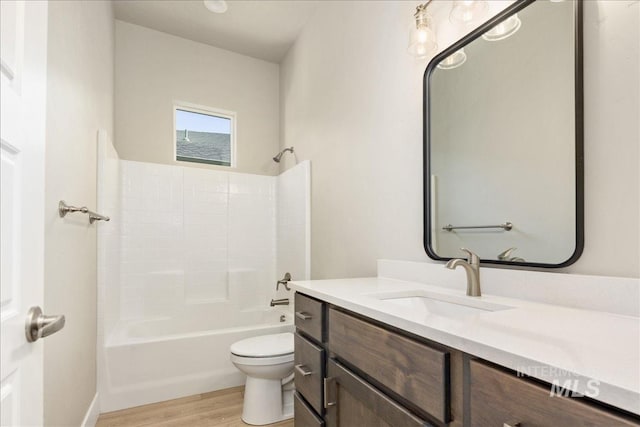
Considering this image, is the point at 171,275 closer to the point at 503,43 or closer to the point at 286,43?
the point at 286,43

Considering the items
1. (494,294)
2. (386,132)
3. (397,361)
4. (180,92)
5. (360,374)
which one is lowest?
(360,374)

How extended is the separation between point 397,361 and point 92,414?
2.05 metres

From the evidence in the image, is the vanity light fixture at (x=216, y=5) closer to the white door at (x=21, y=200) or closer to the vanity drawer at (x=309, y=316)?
the white door at (x=21, y=200)

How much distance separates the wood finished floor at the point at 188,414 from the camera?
196 cm

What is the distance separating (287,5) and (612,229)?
2.71 meters

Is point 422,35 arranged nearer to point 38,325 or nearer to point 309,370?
point 309,370

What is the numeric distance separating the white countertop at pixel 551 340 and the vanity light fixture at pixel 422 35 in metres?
1.05

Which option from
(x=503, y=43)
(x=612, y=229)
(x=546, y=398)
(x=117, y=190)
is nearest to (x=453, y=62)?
(x=503, y=43)

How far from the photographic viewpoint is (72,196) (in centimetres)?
159

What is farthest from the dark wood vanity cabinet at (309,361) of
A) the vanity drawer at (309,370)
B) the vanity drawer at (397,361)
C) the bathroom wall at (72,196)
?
the bathroom wall at (72,196)

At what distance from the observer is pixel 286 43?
3.23 metres

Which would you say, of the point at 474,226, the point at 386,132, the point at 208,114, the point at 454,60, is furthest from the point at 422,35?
the point at 208,114

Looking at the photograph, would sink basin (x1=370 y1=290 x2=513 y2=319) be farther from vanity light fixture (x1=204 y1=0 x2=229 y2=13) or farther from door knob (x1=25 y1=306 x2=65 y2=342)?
vanity light fixture (x1=204 y1=0 x2=229 y2=13)

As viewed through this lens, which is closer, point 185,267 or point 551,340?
point 551,340
